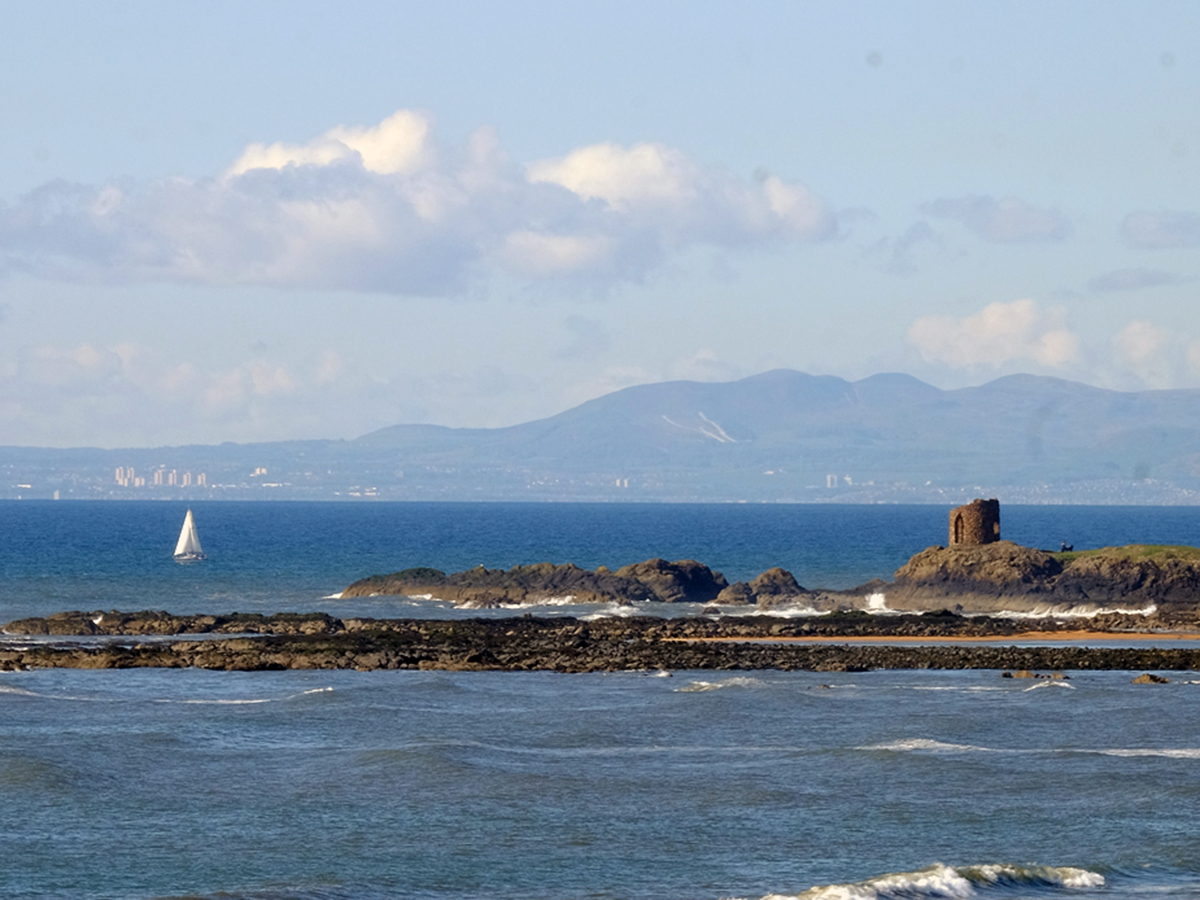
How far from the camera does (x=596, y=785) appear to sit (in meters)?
39.2

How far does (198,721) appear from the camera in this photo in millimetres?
48594

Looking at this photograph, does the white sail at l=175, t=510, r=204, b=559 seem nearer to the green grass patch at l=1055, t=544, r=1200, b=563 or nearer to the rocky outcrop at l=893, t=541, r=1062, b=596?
the rocky outcrop at l=893, t=541, r=1062, b=596

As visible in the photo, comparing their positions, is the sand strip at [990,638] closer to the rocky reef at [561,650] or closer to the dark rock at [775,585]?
the rocky reef at [561,650]

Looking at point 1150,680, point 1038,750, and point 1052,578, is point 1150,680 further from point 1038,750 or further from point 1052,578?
point 1052,578

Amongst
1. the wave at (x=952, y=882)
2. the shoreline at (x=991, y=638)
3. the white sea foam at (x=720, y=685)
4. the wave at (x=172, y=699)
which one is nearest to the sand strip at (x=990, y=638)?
the shoreline at (x=991, y=638)

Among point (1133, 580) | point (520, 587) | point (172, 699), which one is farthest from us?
point (520, 587)

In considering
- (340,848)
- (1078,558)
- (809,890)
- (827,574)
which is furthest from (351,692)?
(827,574)

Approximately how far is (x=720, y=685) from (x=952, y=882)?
27099 mm

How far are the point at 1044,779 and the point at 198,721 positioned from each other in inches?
920

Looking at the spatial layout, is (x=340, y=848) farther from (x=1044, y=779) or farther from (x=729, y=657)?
(x=729, y=657)

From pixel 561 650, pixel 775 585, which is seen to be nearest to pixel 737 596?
pixel 775 585

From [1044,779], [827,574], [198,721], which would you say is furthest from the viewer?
[827,574]

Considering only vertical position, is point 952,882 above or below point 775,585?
below

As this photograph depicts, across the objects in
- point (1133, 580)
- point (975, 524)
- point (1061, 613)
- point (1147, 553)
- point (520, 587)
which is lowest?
point (1061, 613)
